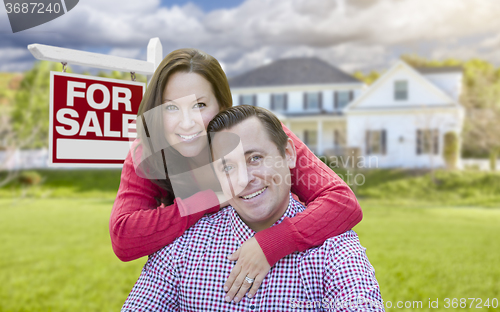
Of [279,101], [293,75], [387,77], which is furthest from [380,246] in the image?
[293,75]

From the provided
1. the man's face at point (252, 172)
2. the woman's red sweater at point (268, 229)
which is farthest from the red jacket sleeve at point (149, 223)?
the man's face at point (252, 172)

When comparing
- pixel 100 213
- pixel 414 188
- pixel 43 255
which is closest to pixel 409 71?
pixel 414 188

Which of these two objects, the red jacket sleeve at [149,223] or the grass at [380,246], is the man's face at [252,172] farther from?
the grass at [380,246]

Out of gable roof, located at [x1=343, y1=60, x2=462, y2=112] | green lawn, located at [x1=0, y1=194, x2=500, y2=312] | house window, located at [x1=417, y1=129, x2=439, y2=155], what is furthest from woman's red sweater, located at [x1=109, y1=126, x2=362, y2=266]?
house window, located at [x1=417, y1=129, x2=439, y2=155]

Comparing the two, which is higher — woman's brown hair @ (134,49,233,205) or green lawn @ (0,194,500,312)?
woman's brown hair @ (134,49,233,205)

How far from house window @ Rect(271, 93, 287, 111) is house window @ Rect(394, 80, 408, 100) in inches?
210

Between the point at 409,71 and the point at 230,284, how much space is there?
62.8ft

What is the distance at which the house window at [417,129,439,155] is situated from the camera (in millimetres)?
17984

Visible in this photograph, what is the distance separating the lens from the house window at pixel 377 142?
60.6 feet

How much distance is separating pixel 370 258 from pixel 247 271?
7.45 meters

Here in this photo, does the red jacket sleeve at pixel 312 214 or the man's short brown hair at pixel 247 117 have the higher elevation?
the man's short brown hair at pixel 247 117

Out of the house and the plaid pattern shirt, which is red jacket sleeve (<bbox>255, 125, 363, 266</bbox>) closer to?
the plaid pattern shirt

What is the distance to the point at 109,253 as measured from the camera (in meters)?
11.1

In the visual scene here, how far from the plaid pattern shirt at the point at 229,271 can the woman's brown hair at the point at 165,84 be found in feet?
1.22
